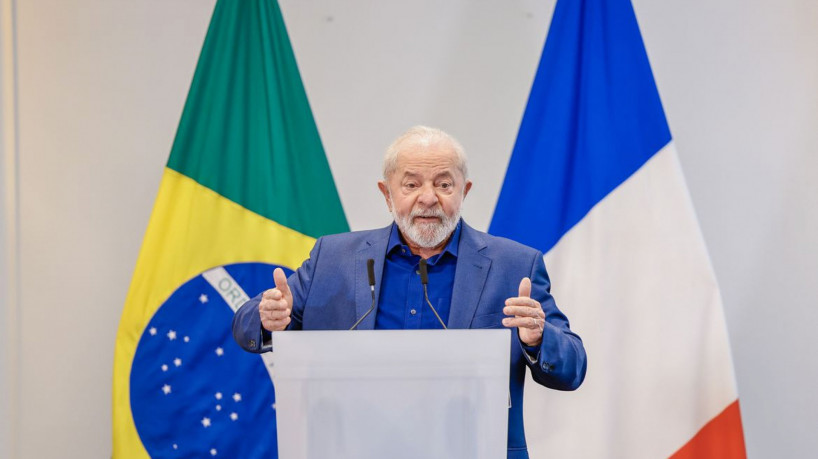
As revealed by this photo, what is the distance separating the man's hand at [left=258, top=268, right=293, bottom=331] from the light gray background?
5.57 ft

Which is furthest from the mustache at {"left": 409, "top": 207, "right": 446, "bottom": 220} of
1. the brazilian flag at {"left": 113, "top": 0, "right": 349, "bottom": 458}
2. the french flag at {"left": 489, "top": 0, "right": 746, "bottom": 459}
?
the brazilian flag at {"left": 113, "top": 0, "right": 349, "bottom": 458}

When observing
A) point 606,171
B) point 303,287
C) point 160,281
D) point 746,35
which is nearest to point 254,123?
point 160,281

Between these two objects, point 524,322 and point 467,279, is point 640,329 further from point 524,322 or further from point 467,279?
point 524,322

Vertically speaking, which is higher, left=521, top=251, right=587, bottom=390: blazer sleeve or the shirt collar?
the shirt collar

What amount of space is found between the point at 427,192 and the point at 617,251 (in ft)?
3.69

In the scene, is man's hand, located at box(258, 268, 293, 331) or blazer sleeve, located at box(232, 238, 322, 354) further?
blazer sleeve, located at box(232, 238, 322, 354)

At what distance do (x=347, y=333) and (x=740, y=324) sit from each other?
232 centimetres

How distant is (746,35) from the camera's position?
351 centimetres

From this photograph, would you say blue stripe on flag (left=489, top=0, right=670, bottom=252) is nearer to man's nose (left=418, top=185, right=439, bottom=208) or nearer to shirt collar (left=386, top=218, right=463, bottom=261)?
shirt collar (left=386, top=218, right=463, bottom=261)

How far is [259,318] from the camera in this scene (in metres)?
2.06

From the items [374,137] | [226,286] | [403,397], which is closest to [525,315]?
[403,397]

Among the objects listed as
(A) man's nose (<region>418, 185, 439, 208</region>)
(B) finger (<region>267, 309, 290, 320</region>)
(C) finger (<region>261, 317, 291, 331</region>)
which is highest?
(A) man's nose (<region>418, 185, 439, 208</region>)

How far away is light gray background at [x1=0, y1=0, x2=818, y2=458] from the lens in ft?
11.2

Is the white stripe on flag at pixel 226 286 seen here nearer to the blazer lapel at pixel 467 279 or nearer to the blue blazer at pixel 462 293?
the blue blazer at pixel 462 293
